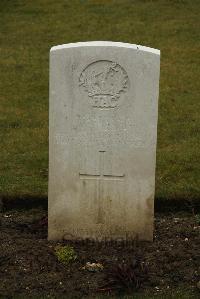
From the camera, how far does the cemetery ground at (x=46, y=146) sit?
5.66 meters

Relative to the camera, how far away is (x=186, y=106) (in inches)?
411

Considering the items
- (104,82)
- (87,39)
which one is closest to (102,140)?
(104,82)

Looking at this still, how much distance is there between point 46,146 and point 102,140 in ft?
9.19

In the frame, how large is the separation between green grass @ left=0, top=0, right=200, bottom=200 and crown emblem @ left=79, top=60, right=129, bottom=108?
5.39 ft

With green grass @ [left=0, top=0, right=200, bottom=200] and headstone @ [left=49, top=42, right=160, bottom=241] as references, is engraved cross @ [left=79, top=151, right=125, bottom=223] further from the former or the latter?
green grass @ [left=0, top=0, right=200, bottom=200]

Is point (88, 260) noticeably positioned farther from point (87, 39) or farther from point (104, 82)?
point (87, 39)

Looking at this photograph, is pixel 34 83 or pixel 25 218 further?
pixel 34 83

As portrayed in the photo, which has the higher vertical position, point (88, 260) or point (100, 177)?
point (100, 177)

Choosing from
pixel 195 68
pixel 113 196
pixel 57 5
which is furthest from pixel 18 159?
pixel 57 5

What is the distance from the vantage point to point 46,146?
878 cm

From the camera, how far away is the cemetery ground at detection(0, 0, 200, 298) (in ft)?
18.6

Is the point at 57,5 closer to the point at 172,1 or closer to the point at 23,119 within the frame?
the point at 172,1

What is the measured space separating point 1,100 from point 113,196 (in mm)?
5064

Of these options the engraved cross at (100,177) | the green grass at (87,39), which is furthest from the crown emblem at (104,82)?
the green grass at (87,39)
